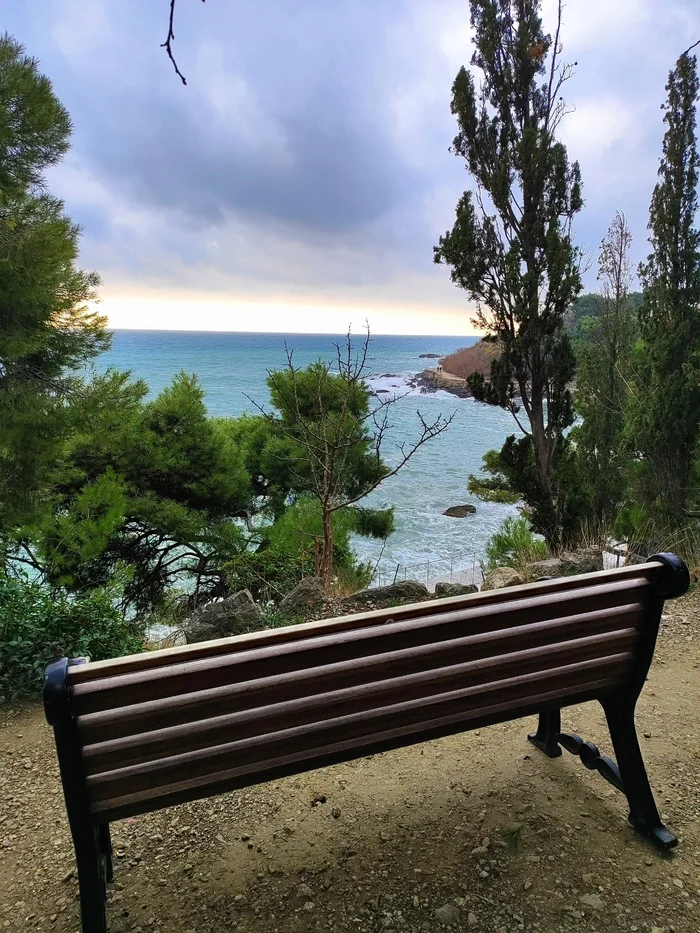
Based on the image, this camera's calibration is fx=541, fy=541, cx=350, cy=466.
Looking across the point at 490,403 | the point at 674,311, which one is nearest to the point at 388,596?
the point at 490,403

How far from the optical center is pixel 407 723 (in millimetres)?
1459

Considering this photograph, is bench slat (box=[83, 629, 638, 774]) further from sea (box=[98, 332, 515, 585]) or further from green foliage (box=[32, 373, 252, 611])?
green foliage (box=[32, 373, 252, 611])

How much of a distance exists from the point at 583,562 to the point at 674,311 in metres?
5.74

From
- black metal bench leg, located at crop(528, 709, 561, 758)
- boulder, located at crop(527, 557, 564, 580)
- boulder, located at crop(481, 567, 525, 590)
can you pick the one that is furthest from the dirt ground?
boulder, located at crop(527, 557, 564, 580)

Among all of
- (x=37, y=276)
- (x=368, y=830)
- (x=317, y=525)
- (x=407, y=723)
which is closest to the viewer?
(x=407, y=723)

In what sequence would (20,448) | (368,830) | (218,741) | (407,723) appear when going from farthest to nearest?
(20,448) → (368,830) → (407,723) → (218,741)

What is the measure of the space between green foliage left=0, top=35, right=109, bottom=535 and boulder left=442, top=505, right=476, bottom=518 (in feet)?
53.2

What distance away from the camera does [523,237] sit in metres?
9.80

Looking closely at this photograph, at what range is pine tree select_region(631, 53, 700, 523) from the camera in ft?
27.6

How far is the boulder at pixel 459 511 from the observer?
2036 centimetres

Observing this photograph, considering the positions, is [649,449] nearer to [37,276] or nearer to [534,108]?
[534,108]

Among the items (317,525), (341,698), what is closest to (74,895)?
(341,698)

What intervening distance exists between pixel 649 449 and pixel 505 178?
5.33 metres

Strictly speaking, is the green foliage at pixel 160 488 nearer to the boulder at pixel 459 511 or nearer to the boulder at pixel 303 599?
the boulder at pixel 303 599
